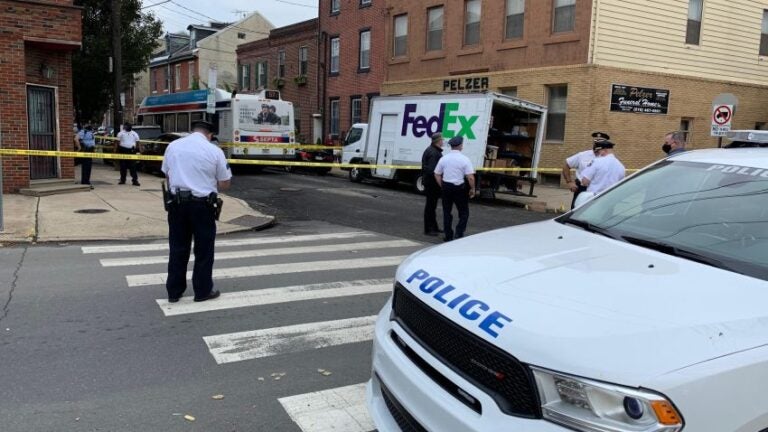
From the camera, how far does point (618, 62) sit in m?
19.2

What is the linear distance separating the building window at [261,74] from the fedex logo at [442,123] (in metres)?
20.6

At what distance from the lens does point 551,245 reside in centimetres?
318

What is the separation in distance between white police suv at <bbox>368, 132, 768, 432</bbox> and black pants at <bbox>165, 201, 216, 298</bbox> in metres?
3.20

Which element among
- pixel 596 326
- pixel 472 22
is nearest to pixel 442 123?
pixel 472 22

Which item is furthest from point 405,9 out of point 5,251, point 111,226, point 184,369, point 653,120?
point 184,369

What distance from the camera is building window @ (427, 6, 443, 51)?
2436 cm

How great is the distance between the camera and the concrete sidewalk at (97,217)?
32.4 ft

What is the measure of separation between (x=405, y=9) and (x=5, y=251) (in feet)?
67.2

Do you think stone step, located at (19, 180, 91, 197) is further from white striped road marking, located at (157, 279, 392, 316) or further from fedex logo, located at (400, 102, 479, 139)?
white striped road marking, located at (157, 279, 392, 316)

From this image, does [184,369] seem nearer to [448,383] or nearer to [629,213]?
[448,383]

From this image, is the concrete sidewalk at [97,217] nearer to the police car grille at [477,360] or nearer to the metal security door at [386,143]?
the metal security door at [386,143]

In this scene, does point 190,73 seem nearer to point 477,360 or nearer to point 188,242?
point 188,242

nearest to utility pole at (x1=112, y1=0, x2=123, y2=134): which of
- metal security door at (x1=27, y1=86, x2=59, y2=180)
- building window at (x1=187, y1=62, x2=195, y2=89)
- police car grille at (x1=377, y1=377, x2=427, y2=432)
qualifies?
metal security door at (x1=27, y1=86, x2=59, y2=180)

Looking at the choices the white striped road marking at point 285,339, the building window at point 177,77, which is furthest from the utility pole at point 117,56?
the building window at point 177,77
